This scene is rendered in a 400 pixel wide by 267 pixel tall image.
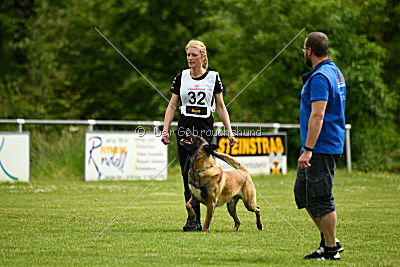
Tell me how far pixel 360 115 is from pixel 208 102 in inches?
647

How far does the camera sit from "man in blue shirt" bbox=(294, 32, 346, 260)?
5.53 m

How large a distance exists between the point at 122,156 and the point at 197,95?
872 centimetres

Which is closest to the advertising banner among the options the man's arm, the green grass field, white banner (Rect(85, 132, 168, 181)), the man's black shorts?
white banner (Rect(85, 132, 168, 181))

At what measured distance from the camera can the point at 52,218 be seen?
894 cm

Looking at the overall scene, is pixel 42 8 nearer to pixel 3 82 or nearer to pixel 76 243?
pixel 3 82

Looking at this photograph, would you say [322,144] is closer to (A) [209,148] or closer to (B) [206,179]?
(A) [209,148]

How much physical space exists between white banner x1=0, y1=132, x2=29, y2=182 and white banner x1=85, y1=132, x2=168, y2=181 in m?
1.52

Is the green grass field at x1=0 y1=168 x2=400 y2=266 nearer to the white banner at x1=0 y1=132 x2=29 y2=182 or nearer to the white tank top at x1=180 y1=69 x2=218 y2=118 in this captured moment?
the white banner at x1=0 y1=132 x2=29 y2=182

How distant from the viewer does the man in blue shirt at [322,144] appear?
18.1ft

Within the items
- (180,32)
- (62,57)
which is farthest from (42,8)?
(180,32)

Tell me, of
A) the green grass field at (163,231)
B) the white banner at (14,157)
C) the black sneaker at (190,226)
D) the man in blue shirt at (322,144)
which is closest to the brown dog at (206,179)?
the black sneaker at (190,226)

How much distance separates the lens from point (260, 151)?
17688 mm

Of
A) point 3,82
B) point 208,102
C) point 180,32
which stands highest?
point 180,32

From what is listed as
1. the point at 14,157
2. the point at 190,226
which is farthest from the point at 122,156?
the point at 190,226
